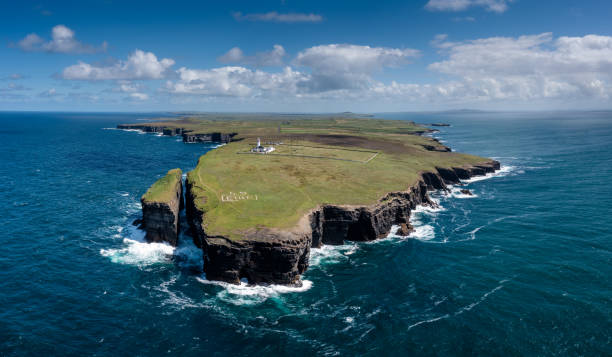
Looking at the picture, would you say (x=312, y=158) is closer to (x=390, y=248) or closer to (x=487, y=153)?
(x=390, y=248)

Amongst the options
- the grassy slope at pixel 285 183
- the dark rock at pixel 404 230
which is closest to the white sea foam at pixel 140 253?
the grassy slope at pixel 285 183

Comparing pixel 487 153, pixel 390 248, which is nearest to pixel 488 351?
pixel 390 248

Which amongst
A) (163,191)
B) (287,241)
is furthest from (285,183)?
(287,241)

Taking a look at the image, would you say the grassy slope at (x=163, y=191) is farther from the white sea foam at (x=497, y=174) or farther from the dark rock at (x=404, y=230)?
the white sea foam at (x=497, y=174)

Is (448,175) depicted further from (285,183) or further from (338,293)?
(338,293)

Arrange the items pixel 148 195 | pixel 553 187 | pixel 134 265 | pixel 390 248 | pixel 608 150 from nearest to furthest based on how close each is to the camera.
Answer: pixel 134 265, pixel 390 248, pixel 148 195, pixel 553 187, pixel 608 150

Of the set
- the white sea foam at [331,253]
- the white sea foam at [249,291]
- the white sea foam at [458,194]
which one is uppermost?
the white sea foam at [458,194]

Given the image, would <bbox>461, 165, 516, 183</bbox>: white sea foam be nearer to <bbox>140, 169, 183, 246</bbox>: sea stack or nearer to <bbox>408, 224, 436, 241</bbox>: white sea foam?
<bbox>408, 224, 436, 241</bbox>: white sea foam
